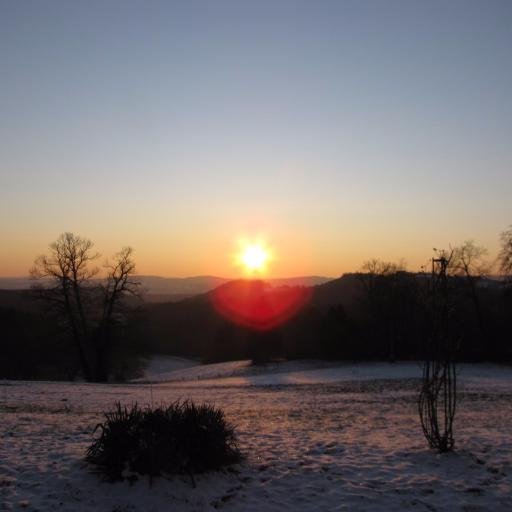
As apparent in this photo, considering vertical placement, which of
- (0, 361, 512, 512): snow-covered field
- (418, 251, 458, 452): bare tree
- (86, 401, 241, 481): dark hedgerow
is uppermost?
(418, 251, 458, 452): bare tree

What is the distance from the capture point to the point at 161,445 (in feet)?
27.0

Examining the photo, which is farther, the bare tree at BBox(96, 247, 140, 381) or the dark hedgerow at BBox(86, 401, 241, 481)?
the bare tree at BBox(96, 247, 140, 381)

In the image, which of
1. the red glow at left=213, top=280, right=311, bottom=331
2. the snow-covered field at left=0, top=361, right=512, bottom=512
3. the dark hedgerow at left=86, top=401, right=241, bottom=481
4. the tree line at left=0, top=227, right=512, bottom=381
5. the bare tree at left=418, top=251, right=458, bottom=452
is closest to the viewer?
the snow-covered field at left=0, top=361, right=512, bottom=512

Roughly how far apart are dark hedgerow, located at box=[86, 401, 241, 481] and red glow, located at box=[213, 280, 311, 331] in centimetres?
4913

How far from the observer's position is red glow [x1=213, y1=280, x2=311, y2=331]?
68938 mm

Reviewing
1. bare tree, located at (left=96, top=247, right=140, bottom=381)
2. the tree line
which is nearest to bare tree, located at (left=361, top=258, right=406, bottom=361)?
the tree line

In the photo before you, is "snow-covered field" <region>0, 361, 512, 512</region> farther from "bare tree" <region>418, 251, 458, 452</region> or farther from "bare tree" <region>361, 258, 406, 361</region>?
"bare tree" <region>361, 258, 406, 361</region>

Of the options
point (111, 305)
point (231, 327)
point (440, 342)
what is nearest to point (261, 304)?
point (231, 327)

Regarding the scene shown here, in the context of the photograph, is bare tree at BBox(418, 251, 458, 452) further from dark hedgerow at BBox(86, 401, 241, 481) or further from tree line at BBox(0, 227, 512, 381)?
tree line at BBox(0, 227, 512, 381)

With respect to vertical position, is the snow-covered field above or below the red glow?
below

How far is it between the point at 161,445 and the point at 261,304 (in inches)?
2619

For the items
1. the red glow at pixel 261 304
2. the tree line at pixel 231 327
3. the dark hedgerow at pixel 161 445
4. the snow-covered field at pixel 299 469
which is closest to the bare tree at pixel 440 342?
the snow-covered field at pixel 299 469

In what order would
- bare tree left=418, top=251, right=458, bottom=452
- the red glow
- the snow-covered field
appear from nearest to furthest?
the snow-covered field < bare tree left=418, top=251, right=458, bottom=452 < the red glow

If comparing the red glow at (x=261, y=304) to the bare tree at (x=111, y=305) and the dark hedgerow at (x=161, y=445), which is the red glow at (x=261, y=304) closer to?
the bare tree at (x=111, y=305)
